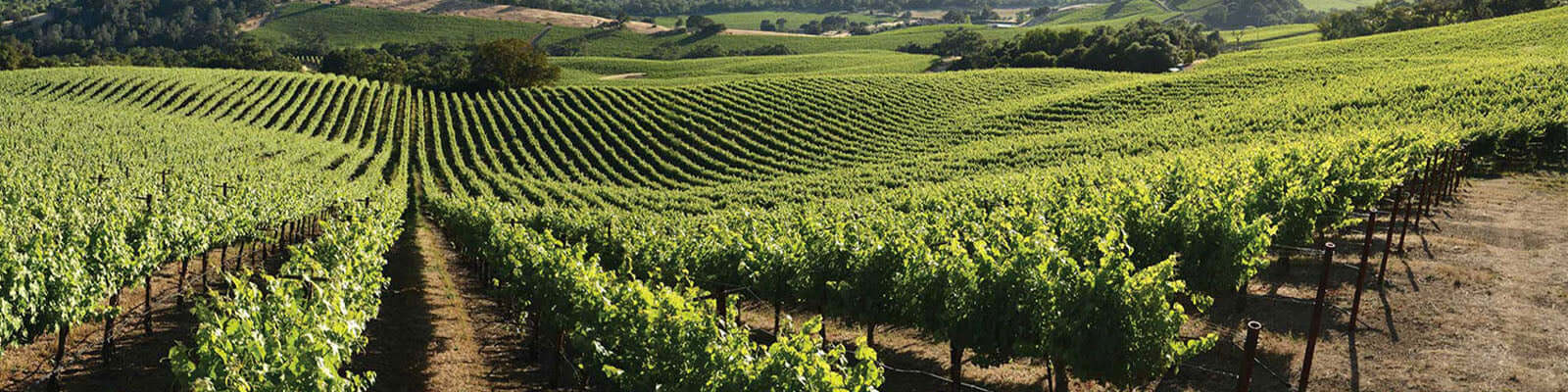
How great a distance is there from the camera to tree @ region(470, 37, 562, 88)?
9356cm

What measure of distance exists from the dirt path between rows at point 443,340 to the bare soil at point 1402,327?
225 inches

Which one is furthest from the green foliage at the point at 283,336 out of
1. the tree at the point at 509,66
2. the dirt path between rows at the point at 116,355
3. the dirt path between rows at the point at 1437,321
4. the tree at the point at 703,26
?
the tree at the point at 703,26

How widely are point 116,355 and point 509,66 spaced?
259 feet

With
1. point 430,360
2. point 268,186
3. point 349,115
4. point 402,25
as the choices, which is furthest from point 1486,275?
point 402,25

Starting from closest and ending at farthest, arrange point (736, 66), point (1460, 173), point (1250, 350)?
point (1250, 350) < point (1460, 173) < point (736, 66)

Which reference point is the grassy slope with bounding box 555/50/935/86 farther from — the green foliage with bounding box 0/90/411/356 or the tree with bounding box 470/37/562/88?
the green foliage with bounding box 0/90/411/356

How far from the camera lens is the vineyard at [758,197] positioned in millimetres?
12625

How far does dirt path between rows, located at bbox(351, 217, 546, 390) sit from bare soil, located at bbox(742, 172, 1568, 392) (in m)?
5.72

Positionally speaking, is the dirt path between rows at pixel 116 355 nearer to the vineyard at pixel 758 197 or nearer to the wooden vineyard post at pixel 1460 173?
the vineyard at pixel 758 197

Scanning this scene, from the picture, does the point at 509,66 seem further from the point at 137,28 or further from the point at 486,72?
the point at 137,28

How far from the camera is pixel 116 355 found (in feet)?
57.5

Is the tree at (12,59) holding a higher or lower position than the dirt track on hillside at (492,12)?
lower

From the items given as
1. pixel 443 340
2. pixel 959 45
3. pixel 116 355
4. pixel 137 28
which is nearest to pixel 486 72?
pixel 959 45

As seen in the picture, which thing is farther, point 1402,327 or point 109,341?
point 109,341
